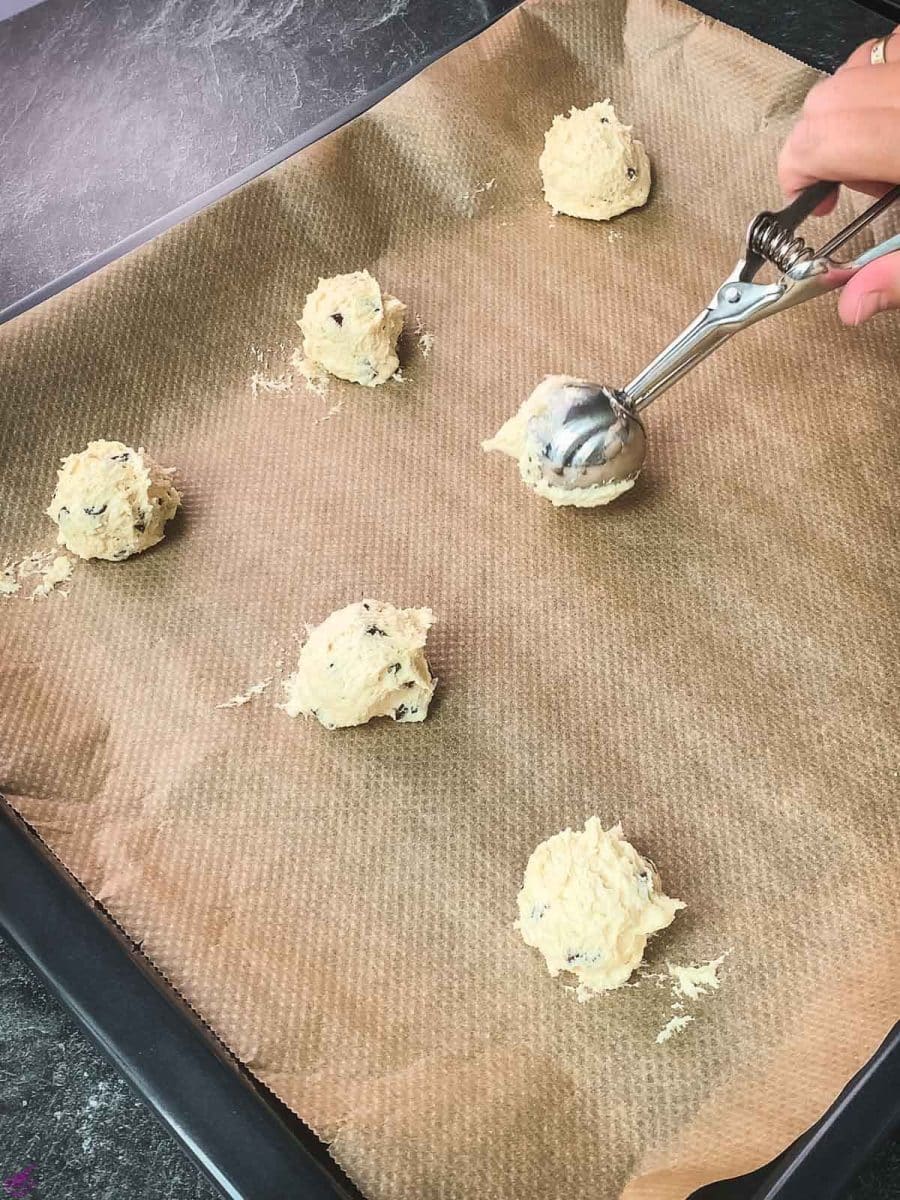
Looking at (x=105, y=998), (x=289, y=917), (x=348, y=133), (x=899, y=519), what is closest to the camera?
(x=105, y=998)

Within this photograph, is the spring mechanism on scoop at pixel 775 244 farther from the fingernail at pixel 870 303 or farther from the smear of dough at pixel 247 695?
the smear of dough at pixel 247 695

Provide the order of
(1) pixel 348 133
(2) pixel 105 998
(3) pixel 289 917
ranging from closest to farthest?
(2) pixel 105 998, (3) pixel 289 917, (1) pixel 348 133

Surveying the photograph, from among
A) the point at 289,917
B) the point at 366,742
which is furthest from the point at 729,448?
the point at 289,917

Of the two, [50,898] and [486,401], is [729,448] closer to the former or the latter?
[486,401]

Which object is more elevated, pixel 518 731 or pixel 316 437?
pixel 316 437

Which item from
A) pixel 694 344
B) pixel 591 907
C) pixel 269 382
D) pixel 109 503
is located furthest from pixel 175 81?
pixel 591 907

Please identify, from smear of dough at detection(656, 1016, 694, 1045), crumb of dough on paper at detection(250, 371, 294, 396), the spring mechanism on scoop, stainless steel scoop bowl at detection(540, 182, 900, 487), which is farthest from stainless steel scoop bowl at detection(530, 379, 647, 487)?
smear of dough at detection(656, 1016, 694, 1045)

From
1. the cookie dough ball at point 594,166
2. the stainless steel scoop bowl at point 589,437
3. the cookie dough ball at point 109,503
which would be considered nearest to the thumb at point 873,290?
the stainless steel scoop bowl at point 589,437
